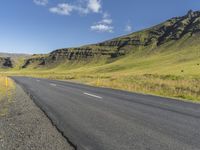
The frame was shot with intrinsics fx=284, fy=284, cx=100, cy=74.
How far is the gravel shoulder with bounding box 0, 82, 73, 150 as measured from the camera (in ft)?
19.3

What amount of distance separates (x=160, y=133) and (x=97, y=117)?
111 inches

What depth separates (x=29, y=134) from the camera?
6953 millimetres

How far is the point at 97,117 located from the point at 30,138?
3069 mm

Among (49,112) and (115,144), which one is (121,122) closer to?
(115,144)

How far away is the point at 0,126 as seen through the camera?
26.4ft

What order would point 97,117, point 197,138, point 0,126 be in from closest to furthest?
point 197,138, point 0,126, point 97,117

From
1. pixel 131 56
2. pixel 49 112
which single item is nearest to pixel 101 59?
pixel 131 56

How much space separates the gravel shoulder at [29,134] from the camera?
19.3 feet

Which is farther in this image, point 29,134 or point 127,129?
point 127,129

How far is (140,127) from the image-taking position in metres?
7.55

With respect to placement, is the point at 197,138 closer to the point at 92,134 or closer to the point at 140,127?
the point at 140,127

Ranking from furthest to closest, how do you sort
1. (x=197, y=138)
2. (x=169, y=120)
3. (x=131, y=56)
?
(x=131, y=56) → (x=169, y=120) → (x=197, y=138)


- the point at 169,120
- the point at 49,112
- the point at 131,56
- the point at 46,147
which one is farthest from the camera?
the point at 131,56

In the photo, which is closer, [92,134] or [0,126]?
[92,134]
